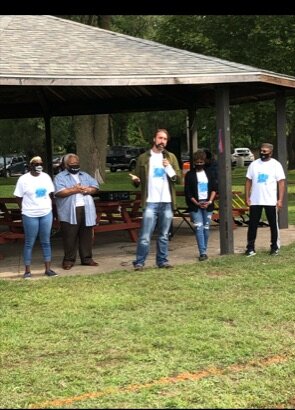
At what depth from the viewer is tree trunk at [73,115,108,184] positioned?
27.8 m

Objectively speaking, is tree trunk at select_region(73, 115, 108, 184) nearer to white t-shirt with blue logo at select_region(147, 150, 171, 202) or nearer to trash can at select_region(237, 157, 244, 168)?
white t-shirt with blue logo at select_region(147, 150, 171, 202)

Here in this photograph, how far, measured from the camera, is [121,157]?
160ft

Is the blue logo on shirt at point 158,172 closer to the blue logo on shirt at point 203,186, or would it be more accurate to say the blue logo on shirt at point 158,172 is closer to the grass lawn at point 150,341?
the blue logo on shirt at point 203,186

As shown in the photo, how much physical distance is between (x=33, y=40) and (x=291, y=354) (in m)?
7.38

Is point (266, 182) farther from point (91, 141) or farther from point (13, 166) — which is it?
point (13, 166)

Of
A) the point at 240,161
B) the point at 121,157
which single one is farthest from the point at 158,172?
the point at 240,161

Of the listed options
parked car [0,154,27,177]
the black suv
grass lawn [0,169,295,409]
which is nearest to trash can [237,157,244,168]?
the black suv

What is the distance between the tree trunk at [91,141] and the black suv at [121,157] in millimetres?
20107

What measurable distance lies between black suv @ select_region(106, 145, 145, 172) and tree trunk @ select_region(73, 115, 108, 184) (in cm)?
2011

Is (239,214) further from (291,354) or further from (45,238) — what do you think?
(291,354)

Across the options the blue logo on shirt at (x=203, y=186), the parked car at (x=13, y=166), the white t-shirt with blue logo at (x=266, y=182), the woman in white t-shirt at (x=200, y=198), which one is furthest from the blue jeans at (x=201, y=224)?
the parked car at (x=13, y=166)

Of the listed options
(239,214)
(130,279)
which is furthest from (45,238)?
(239,214)

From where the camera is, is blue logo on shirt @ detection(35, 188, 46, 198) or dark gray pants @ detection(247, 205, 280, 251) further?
dark gray pants @ detection(247, 205, 280, 251)

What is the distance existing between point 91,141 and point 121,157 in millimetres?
21105
